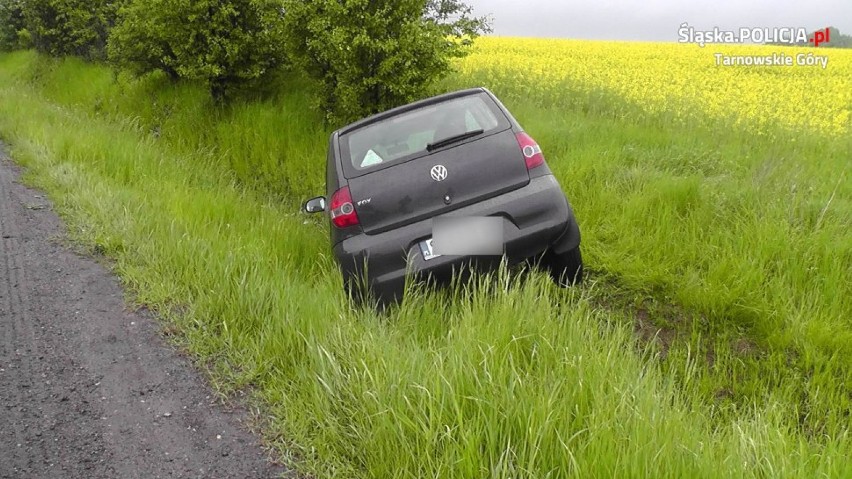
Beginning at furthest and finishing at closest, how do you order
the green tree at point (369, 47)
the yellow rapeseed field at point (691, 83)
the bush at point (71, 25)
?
the bush at point (71, 25)
the yellow rapeseed field at point (691, 83)
the green tree at point (369, 47)

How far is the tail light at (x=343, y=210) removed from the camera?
3.87 meters

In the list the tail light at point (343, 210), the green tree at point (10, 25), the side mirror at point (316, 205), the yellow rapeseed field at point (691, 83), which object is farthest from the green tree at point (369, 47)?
the green tree at point (10, 25)

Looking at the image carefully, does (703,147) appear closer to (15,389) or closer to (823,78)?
(15,389)

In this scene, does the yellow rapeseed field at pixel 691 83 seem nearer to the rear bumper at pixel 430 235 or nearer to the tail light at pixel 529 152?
the tail light at pixel 529 152

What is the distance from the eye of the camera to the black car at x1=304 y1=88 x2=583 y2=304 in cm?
374

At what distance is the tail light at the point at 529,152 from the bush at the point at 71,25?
13833mm

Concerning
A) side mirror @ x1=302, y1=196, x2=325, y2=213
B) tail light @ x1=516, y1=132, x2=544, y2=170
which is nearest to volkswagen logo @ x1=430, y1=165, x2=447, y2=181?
tail light @ x1=516, y1=132, x2=544, y2=170

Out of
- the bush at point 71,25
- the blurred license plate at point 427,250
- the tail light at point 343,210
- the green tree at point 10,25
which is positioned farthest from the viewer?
the green tree at point 10,25

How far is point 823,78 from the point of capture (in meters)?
13.8

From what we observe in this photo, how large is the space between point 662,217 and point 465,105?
83.2 inches

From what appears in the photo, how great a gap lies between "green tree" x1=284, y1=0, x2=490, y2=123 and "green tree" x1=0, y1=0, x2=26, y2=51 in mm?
26197

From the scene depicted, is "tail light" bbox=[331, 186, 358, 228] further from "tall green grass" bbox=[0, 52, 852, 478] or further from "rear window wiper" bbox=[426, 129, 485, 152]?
"rear window wiper" bbox=[426, 129, 485, 152]

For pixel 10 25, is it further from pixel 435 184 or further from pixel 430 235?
pixel 430 235

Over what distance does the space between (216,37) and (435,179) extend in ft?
24.6
